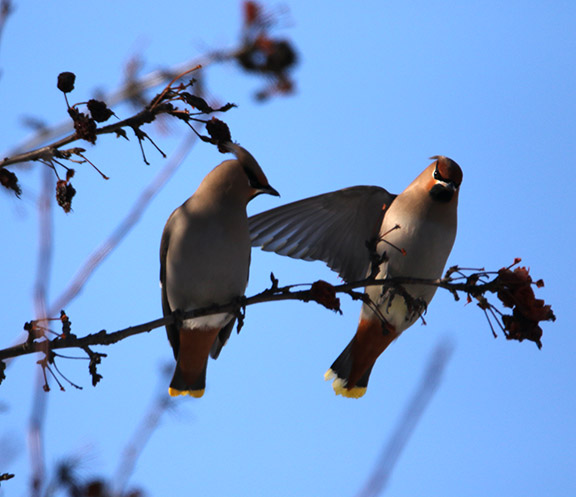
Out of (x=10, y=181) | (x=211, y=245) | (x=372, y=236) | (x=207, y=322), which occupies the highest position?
(x=372, y=236)

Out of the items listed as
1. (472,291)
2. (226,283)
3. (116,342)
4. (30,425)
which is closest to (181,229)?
(226,283)

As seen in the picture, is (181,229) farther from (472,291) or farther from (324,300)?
(472,291)

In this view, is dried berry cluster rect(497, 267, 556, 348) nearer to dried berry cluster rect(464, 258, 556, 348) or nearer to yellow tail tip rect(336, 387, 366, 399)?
dried berry cluster rect(464, 258, 556, 348)

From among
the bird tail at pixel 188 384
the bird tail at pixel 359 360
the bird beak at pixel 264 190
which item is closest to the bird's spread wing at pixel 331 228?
the bird tail at pixel 359 360

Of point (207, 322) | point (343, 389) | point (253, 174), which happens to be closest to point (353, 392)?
point (343, 389)

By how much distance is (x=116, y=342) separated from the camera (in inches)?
104

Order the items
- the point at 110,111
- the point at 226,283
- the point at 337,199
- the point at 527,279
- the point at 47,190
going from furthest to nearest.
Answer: the point at 337,199 < the point at 226,283 < the point at 527,279 < the point at 110,111 < the point at 47,190

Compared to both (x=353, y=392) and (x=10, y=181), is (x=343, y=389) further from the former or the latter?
(x=10, y=181)

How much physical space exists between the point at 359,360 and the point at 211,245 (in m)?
1.17

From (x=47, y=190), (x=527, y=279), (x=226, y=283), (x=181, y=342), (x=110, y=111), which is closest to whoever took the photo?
(x=47, y=190)

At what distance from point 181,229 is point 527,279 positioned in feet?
5.61

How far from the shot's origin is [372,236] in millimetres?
4578

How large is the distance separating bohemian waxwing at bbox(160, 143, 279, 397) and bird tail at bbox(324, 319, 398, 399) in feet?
2.48

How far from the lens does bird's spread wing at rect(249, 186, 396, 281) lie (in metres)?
4.54
